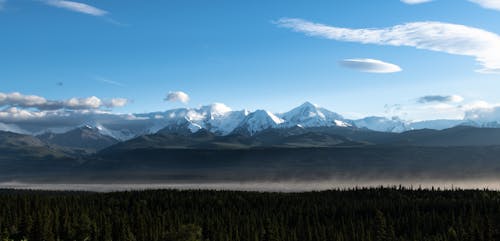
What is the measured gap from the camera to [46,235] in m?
200

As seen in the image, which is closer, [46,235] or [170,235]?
[170,235]

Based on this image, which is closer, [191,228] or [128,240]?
[191,228]

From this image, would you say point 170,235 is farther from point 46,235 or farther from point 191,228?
point 46,235

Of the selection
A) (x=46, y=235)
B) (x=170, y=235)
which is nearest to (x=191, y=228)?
(x=170, y=235)

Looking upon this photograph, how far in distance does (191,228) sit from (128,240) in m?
29.9


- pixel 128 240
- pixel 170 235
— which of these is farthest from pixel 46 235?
pixel 170 235

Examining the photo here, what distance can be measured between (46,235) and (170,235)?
1783 inches

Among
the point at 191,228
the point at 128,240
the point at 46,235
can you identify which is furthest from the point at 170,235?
the point at 46,235

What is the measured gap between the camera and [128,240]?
197m

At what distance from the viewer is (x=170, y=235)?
7170 inches

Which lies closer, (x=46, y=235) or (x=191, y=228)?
(x=191, y=228)

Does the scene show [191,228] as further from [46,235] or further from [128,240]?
[46,235]

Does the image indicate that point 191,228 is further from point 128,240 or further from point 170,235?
point 128,240

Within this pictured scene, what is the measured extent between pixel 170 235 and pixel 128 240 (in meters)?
21.6
